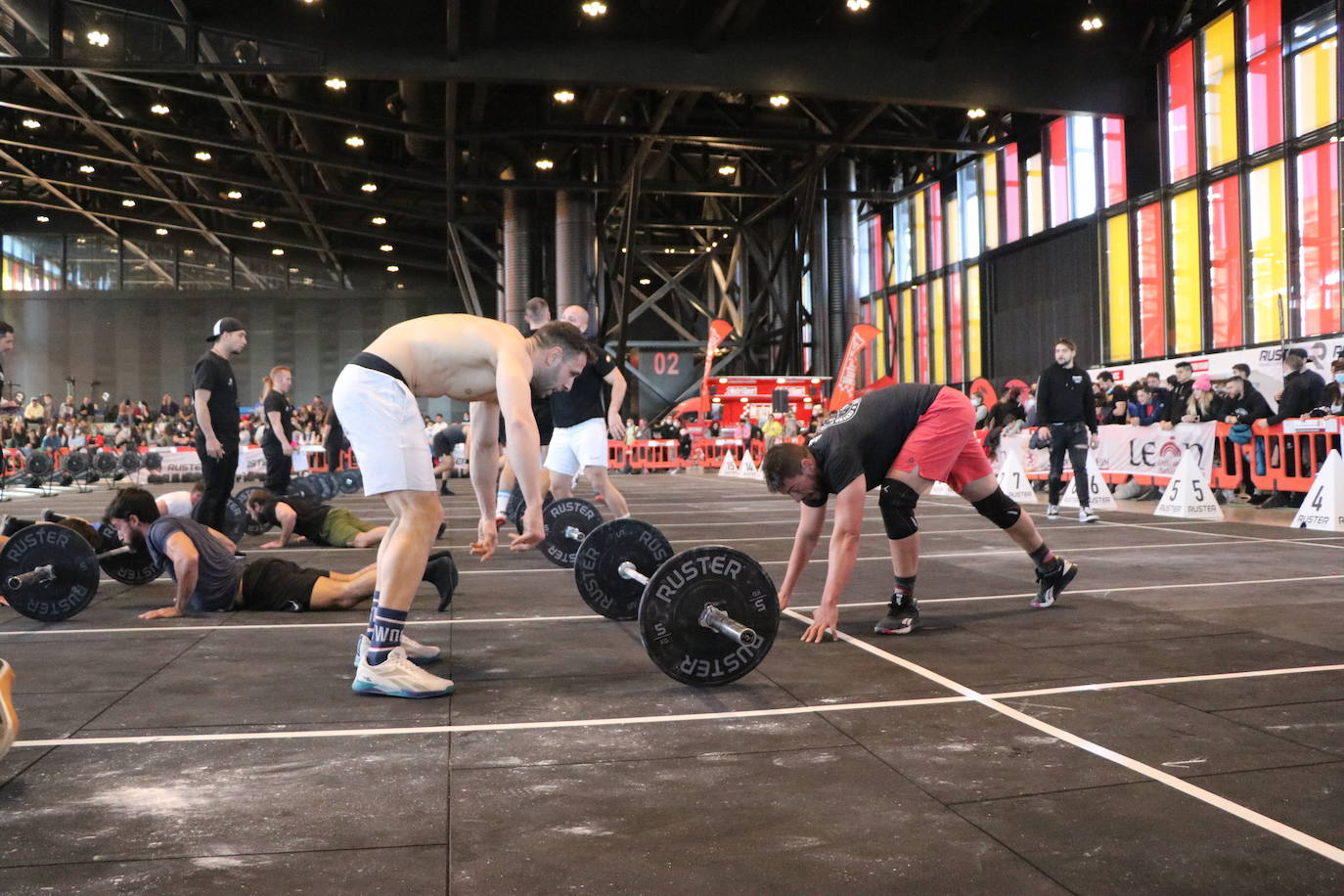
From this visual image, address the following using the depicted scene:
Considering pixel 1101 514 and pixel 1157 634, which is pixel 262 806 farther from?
pixel 1101 514

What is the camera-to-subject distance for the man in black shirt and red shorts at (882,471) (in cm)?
429

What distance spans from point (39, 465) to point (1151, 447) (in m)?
16.8

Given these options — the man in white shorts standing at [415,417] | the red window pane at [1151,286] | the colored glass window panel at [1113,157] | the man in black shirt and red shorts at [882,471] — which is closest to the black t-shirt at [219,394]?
the man in white shorts standing at [415,417]

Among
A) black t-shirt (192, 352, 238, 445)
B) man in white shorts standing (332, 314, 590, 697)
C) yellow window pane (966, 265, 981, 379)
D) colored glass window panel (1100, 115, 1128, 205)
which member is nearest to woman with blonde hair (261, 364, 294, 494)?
black t-shirt (192, 352, 238, 445)

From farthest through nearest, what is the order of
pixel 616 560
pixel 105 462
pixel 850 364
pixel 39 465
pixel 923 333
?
1. pixel 923 333
2. pixel 850 364
3. pixel 105 462
4. pixel 39 465
5. pixel 616 560

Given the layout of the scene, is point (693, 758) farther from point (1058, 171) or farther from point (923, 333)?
point (923, 333)

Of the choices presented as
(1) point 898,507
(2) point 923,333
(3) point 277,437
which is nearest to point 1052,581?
(1) point 898,507

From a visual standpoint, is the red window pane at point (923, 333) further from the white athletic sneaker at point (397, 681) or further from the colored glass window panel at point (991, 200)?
the white athletic sneaker at point (397, 681)

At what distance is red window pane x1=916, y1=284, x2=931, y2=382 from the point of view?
3019cm

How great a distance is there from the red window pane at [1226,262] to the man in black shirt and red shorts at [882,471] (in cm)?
1575

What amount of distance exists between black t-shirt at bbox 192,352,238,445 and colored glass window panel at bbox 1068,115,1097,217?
19.3 meters

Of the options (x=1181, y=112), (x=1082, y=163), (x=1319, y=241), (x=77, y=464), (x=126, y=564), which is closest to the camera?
(x=126, y=564)

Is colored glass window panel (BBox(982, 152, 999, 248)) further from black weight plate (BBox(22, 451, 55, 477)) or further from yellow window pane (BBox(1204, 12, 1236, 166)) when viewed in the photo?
black weight plate (BBox(22, 451, 55, 477))

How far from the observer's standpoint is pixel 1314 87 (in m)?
17.0
